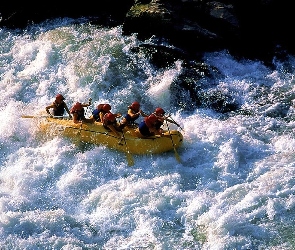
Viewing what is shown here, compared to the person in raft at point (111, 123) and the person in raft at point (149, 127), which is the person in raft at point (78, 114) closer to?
the person in raft at point (111, 123)

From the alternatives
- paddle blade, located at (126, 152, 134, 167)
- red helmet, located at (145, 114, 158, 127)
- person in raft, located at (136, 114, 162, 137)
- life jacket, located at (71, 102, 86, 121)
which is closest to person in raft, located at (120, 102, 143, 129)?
person in raft, located at (136, 114, 162, 137)

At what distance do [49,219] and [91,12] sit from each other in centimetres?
966

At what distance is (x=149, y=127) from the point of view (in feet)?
38.0

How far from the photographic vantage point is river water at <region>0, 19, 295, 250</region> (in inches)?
388

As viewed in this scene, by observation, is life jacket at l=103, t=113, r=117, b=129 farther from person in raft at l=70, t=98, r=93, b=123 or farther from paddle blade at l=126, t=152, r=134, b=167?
paddle blade at l=126, t=152, r=134, b=167

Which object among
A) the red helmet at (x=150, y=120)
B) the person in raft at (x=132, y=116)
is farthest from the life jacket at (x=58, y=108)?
the red helmet at (x=150, y=120)

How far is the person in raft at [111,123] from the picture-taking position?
11716 mm

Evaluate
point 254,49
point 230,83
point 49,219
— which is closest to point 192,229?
point 49,219

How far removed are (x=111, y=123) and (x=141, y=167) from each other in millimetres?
1255

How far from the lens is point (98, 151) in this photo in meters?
12.0

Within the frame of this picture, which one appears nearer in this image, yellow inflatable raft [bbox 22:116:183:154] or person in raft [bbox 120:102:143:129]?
yellow inflatable raft [bbox 22:116:183:154]

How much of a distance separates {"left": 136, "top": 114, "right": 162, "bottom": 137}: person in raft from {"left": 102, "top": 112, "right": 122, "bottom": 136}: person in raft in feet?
1.80

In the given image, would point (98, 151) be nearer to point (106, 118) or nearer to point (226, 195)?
point (106, 118)

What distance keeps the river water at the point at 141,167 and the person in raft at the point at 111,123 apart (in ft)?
1.86
